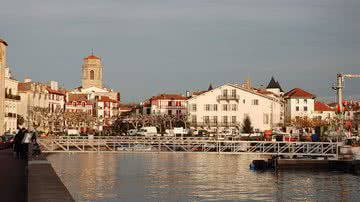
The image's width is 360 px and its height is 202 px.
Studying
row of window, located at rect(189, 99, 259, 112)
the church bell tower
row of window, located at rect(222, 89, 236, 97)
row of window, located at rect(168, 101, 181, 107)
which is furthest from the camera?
the church bell tower

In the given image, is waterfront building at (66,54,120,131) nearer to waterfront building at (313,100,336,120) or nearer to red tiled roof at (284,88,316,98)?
red tiled roof at (284,88,316,98)

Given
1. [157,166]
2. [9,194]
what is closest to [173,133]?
[157,166]

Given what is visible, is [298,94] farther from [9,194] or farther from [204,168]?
[9,194]

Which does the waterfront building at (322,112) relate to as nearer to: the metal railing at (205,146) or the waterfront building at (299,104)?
the waterfront building at (299,104)

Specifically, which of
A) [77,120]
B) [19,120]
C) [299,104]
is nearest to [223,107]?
[77,120]

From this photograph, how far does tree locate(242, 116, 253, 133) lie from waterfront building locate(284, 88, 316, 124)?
1689 inches

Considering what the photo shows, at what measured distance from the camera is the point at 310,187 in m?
42.5

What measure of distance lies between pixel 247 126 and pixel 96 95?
74.2 m

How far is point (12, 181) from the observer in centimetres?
2142

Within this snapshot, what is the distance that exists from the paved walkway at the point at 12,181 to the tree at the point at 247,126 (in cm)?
8502

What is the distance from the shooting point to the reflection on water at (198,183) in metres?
36.0

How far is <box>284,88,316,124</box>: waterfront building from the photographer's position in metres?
158

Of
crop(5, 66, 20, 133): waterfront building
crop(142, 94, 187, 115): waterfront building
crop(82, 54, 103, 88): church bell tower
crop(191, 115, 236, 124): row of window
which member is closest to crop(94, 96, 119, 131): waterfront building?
crop(142, 94, 187, 115): waterfront building

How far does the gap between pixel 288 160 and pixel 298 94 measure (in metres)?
103
